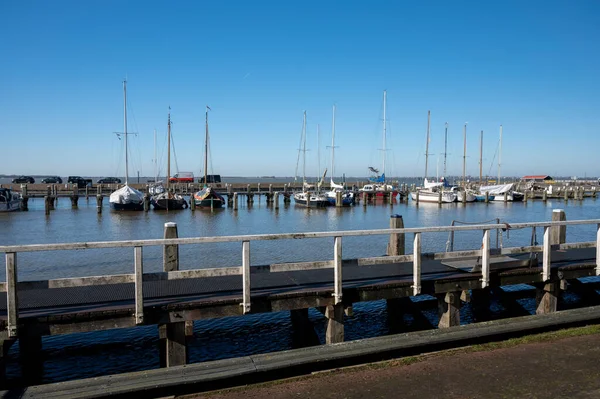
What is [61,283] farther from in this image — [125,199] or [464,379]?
[125,199]

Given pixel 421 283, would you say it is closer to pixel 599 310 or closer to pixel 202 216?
pixel 599 310

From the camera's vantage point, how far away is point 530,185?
302 ft

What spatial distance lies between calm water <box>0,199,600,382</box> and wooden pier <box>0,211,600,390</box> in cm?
116

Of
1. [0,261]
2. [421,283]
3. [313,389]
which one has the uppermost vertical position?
[421,283]

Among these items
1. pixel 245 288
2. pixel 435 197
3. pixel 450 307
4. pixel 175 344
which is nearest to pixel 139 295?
pixel 175 344

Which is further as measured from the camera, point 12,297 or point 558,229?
point 558,229

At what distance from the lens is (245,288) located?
858cm

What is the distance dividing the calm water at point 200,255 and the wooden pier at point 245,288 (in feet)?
3.80

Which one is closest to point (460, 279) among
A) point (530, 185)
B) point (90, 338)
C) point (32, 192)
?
point (90, 338)

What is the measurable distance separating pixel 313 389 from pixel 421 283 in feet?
14.1

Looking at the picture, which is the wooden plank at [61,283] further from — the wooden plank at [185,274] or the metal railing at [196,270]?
the wooden plank at [185,274]

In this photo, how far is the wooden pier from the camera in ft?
25.8

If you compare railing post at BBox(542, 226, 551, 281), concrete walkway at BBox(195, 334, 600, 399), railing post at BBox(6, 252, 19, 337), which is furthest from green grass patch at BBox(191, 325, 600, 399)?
railing post at BBox(6, 252, 19, 337)

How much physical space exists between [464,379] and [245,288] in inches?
150
